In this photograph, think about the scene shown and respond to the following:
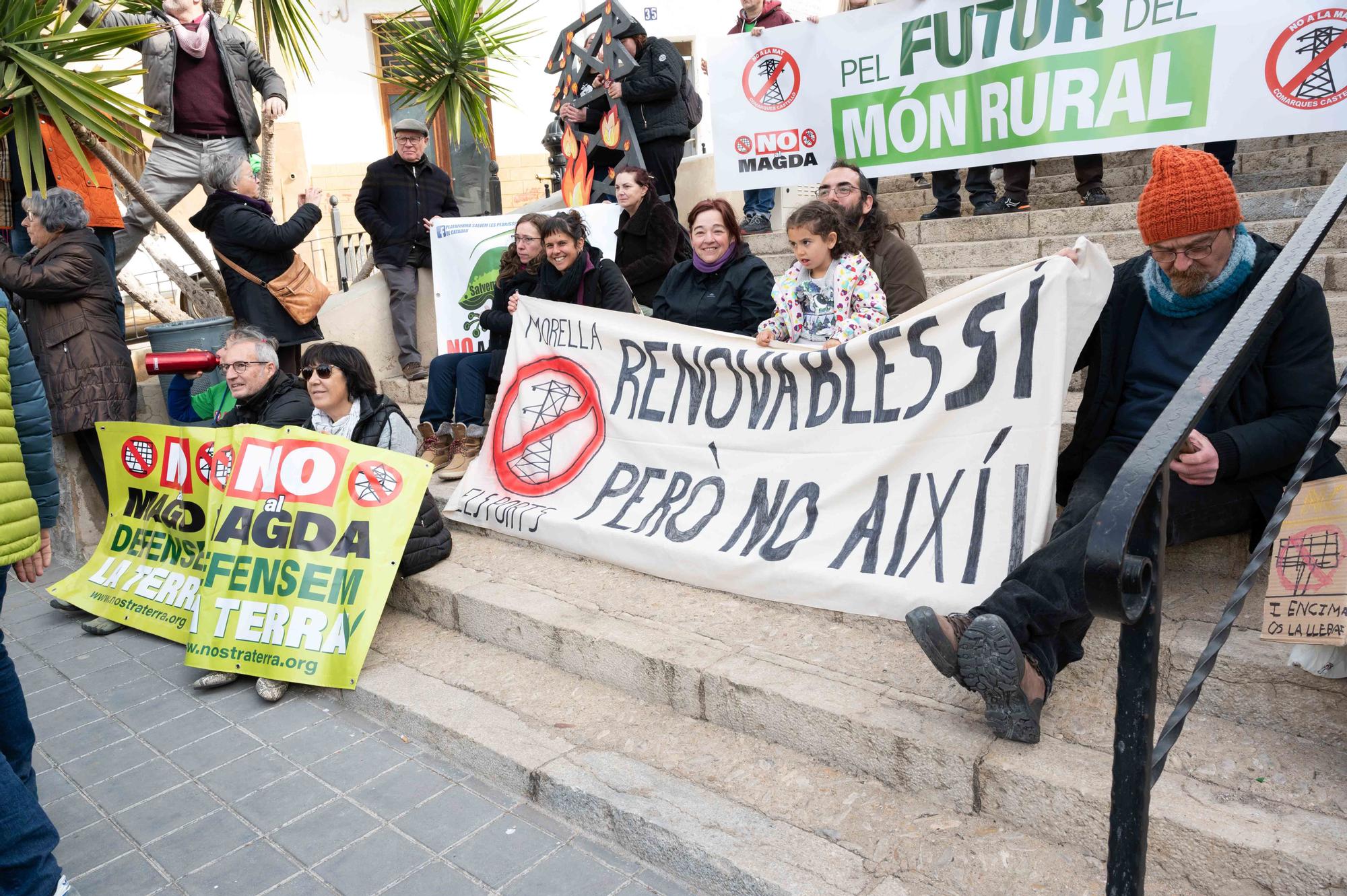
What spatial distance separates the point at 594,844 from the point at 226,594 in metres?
2.20

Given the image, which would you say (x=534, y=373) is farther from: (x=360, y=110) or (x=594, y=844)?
(x=360, y=110)

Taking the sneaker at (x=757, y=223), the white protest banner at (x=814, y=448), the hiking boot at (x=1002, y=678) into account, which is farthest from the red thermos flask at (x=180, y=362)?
the hiking boot at (x=1002, y=678)

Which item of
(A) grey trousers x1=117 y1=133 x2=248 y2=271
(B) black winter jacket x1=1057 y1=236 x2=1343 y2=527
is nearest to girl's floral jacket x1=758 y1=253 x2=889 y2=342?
(B) black winter jacket x1=1057 y1=236 x2=1343 y2=527

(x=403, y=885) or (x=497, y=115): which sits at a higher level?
(x=497, y=115)

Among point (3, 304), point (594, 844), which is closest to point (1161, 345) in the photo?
point (594, 844)

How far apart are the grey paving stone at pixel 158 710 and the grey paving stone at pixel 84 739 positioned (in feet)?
0.15

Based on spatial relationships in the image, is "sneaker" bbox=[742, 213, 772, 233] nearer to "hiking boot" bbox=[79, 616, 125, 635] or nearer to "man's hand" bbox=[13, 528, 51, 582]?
"hiking boot" bbox=[79, 616, 125, 635]

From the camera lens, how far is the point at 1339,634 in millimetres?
2242

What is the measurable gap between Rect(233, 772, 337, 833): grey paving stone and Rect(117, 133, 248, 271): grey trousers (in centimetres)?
486

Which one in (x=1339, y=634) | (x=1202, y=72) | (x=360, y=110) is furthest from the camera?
(x=360, y=110)

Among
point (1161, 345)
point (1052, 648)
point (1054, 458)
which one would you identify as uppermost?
point (1161, 345)

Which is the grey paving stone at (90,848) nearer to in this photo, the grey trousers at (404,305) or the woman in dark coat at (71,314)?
the woman in dark coat at (71,314)

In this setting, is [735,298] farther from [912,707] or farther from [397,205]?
[397,205]

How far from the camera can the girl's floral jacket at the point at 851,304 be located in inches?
160
